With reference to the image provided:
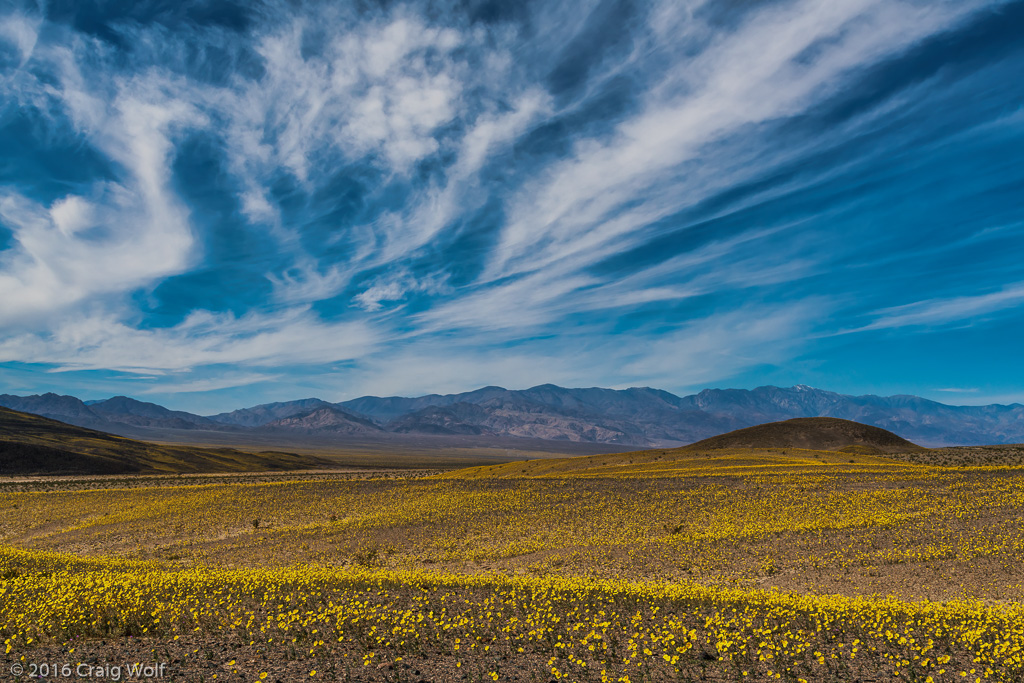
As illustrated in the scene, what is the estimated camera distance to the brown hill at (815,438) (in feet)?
346

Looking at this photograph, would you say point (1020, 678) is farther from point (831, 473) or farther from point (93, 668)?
point (831, 473)

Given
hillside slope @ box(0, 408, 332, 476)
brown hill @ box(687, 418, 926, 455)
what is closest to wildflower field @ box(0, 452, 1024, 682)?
brown hill @ box(687, 418, 926, 455)

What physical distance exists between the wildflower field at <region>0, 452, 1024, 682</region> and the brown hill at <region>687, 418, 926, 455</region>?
2816 inches

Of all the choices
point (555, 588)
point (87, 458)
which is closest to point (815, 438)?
point (555, 588)

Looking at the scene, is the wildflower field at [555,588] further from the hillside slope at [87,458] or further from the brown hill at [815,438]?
the hillside slope at [87,458]

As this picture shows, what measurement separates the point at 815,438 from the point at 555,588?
11595 centimetres

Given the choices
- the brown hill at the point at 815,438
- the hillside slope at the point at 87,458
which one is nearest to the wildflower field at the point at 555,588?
the brown hill at the point at 815,438

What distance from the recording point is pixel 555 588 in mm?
14758

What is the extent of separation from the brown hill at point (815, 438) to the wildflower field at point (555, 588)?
71.5 m

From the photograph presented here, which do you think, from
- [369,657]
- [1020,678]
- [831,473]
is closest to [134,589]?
[369,657]

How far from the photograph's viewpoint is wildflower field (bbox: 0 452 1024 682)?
386 inches

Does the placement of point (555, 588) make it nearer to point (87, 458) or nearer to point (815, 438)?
point (815, 438)

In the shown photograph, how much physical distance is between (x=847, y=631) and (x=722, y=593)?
384 centimetres

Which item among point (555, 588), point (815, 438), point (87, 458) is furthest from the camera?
point (87, 458)
